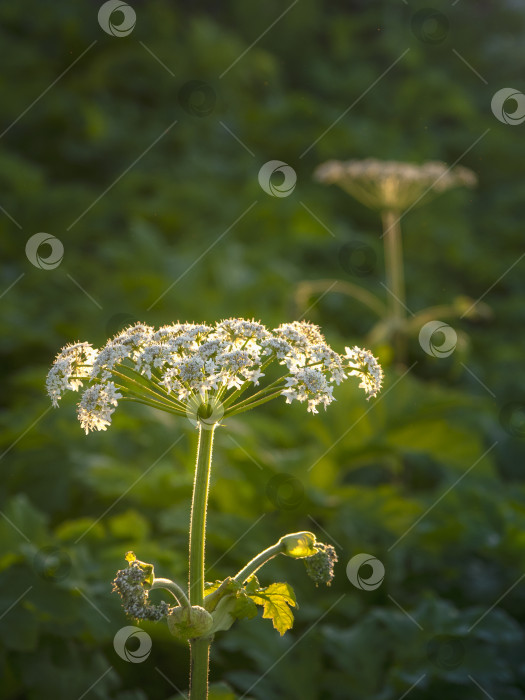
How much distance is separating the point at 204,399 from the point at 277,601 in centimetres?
43

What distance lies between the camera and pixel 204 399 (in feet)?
4.95

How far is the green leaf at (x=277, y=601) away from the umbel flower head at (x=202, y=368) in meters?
0.36

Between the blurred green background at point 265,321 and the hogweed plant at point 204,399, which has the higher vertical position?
the blurred green background at point 265,321

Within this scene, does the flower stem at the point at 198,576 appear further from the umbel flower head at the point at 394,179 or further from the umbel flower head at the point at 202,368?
the umbel flower head at the point at 394,179

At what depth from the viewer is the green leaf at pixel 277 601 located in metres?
1.50

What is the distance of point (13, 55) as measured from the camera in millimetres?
7770

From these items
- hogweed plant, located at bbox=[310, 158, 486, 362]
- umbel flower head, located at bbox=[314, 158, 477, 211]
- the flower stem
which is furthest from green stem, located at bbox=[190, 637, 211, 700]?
umbel flower head, located at bbox=[314, 158, 477, 211]

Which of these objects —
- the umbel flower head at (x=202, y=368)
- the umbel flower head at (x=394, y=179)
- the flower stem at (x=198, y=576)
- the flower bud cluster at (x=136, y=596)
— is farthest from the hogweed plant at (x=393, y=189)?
the flower bud cluster at (x=136, y=596)

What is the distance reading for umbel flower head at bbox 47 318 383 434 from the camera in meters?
1.45

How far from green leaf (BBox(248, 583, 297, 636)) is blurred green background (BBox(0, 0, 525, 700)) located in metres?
0.99

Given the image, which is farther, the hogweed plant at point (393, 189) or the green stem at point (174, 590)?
the hogweed plant at point (393, 189)

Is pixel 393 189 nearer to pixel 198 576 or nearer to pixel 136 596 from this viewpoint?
pixel 198 576

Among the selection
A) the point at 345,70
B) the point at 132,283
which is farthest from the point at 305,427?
the point at 345,70

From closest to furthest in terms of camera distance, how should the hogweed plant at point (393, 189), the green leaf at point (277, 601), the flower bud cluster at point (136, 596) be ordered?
the flower bud cluster at point (136, 596)
the green leaf at point (277, 601)
the hogweed plant at point (393, 189)
